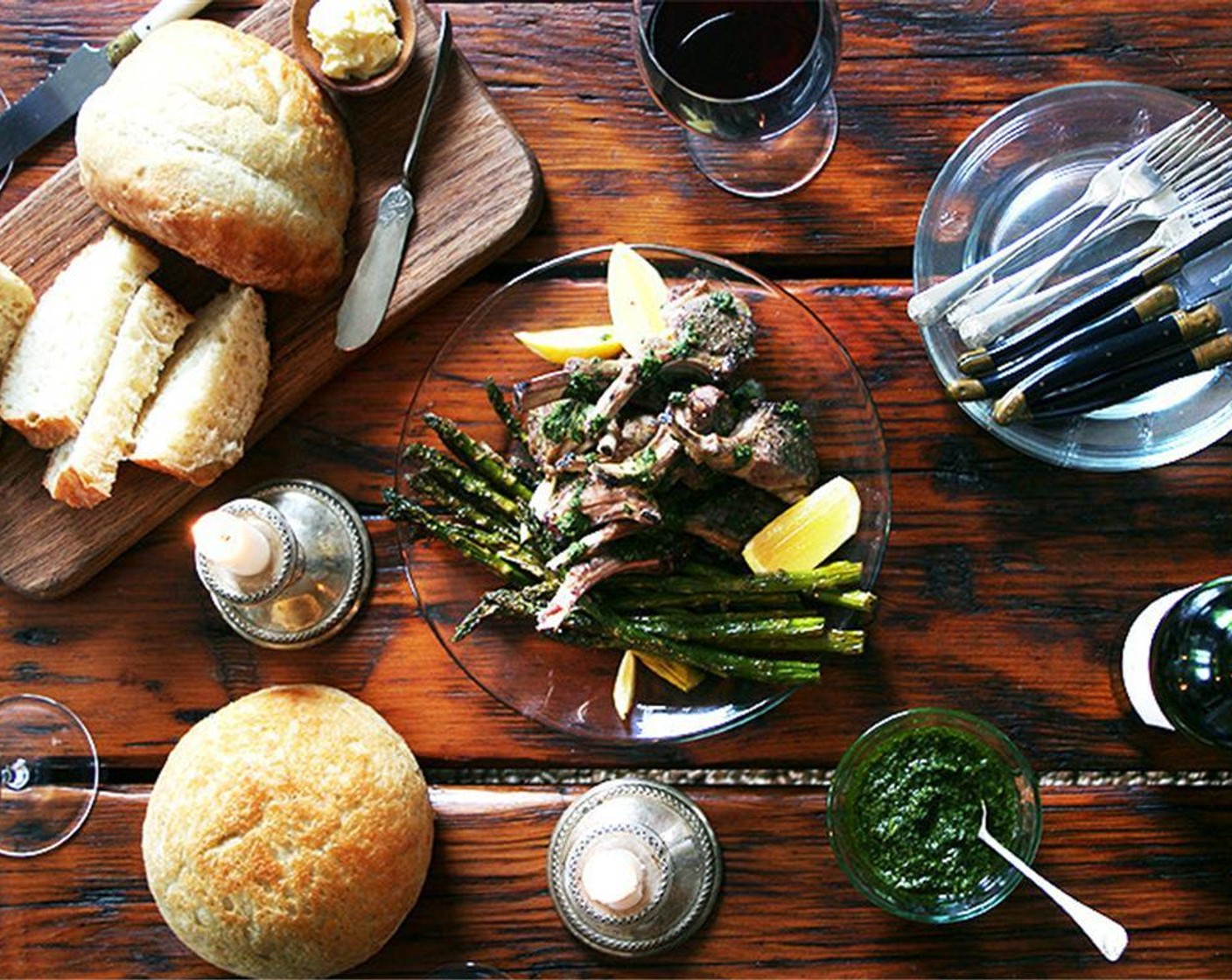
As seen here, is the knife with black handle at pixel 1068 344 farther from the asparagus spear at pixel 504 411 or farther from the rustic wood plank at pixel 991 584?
the asparagus spear at pixel 504 411

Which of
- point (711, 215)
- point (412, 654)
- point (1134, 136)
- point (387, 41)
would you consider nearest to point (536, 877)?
point (412, 654)

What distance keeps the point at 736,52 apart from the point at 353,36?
587mm

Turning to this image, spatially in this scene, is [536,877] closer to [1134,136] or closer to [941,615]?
[941,615]

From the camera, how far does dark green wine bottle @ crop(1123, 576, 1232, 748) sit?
2.01 meters

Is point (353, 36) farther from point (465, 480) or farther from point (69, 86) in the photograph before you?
point (465, 480)

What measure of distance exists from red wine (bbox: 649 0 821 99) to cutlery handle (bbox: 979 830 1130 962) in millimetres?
1156

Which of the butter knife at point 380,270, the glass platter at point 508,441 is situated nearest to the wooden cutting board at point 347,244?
the butter knife at point 380,270

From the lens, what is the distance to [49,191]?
2242mm

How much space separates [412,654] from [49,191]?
0.95m

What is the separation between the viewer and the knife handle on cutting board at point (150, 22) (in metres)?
2.21

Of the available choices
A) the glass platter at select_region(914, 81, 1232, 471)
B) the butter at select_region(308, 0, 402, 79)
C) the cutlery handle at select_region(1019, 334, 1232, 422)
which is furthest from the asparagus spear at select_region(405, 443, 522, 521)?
the cutlery handle at select_region(1019, 334, 1232, 422)

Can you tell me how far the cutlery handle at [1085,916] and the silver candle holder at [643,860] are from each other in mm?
450

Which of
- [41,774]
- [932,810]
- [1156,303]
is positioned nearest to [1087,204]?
[1156,303]

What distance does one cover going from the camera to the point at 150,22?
2229mm
